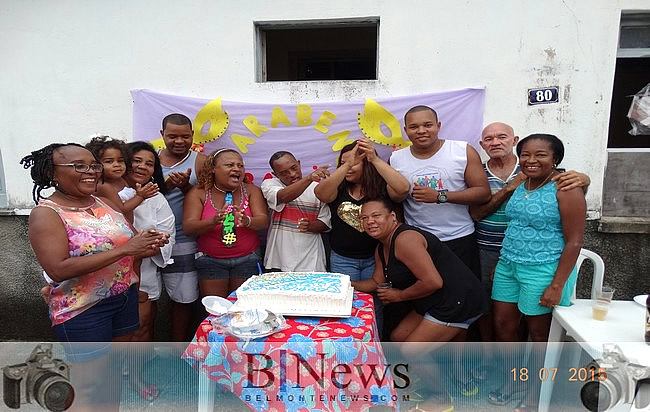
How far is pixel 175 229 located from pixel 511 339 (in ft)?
7.90

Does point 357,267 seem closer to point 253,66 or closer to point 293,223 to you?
point 293,223

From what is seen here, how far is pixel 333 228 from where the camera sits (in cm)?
290

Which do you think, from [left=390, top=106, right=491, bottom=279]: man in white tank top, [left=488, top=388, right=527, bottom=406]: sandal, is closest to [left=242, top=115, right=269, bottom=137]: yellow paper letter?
[left=390, top=106, right=491, bottom=279]: man in white tank top

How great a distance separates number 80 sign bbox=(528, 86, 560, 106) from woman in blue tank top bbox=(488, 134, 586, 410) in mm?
1043

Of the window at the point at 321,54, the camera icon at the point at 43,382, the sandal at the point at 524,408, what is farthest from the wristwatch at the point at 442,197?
the window at the point at 321,54

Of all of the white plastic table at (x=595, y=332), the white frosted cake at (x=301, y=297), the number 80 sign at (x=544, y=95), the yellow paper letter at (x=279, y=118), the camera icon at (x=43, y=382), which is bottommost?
the camera icon at (x=43, y=382)

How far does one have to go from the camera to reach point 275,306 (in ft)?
6.67

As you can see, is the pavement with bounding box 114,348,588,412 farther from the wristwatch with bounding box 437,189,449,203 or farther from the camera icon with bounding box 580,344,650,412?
the wristwatch with bounding box 437,189,449,203

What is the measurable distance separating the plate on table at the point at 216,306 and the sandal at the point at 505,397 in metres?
1.80

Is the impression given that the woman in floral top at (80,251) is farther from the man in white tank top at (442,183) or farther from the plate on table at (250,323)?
the man in white tank top at (442,183)

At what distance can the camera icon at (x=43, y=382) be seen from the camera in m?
1.92

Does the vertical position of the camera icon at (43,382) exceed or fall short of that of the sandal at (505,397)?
it exceeds it

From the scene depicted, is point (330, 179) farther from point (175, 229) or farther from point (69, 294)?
point (69, 294)

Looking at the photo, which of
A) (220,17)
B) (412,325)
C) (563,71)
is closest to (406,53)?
(563,71)
